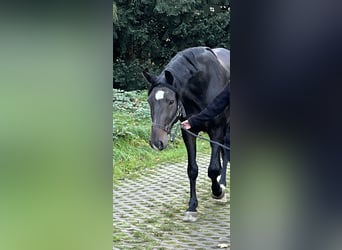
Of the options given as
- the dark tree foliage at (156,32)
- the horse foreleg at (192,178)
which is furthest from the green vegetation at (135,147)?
the dark tree foliage at (156,32)

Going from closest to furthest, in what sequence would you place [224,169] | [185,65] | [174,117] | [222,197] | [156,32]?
[174,117] → [185,65] → [222,197] → [224,169] → [156,32]

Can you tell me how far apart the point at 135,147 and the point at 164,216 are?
296 cm

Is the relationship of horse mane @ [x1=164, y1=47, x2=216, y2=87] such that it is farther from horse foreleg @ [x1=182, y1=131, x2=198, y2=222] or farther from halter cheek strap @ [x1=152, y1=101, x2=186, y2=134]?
horse foreleg @ [x1=182, y1=131, x2=198, y2=222]

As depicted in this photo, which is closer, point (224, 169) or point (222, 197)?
point (222, 197)

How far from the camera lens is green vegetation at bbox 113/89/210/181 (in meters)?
6.69

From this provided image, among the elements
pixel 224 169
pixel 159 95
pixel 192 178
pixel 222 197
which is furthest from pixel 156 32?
pixel 159 95

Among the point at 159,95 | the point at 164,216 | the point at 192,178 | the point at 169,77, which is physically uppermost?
the point at 169,77

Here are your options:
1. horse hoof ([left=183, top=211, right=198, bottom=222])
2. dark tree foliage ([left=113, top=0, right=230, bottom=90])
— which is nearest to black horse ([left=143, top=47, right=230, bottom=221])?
horse hoof ([left=183, top=211, right=198, bottom=222])

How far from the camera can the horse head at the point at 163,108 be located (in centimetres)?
401

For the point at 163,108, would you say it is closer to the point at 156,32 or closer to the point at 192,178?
the point at 192,178

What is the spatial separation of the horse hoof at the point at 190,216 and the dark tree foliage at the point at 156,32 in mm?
7691

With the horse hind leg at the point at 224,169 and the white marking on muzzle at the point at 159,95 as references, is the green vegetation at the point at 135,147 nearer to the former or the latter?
the horse hind leg at the point at 224,169

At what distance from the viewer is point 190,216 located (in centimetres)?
422
